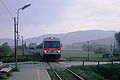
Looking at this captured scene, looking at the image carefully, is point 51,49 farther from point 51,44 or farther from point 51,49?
point 51,44

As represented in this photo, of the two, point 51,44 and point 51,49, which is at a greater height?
point 51,44

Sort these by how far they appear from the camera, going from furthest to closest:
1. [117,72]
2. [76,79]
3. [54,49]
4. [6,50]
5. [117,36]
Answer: [117,36], [6,50], [54,49], [117,72], [76,79]

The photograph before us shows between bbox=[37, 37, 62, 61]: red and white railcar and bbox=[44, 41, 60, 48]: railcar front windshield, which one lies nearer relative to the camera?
bbox=[37, 37, 62, 61]: red and white railcar

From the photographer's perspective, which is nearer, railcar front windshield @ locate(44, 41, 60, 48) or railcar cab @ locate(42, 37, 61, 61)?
railcar cab @ locate(42, 37, 61, 61)

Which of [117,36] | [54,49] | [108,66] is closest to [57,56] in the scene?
[54,49]

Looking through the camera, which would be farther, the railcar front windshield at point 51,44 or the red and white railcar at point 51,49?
the railcar front windshield at point 51,44

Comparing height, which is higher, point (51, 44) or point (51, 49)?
point (51, 44)

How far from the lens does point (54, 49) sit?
38719mm

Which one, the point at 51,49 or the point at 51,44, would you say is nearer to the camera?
the point at 51,49

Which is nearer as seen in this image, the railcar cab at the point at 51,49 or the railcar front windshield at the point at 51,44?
the railcar cab at the point at 51,49

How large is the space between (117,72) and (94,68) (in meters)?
2.55

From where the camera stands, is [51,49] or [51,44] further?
[51,44]

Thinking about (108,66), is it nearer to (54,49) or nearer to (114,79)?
(114,79)

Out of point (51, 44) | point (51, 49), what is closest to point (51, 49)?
point (51, 49)
